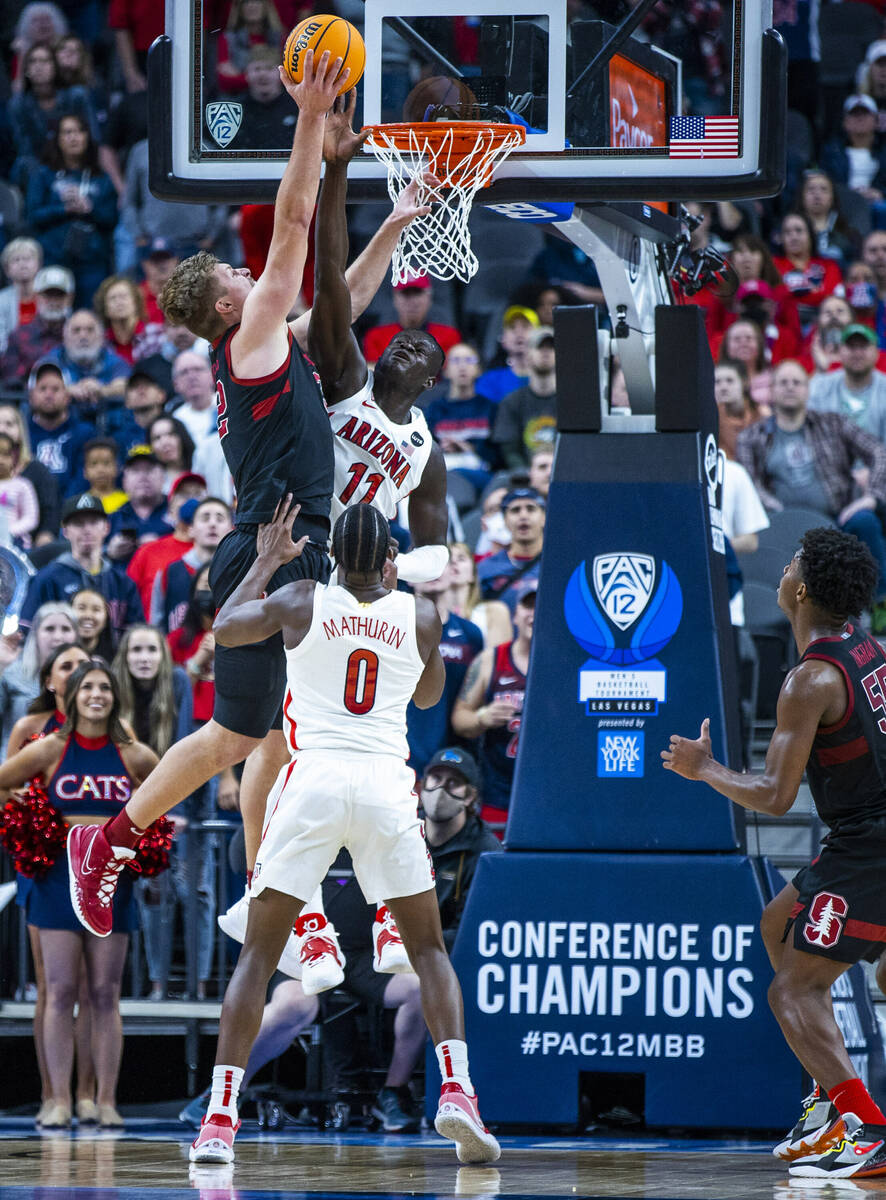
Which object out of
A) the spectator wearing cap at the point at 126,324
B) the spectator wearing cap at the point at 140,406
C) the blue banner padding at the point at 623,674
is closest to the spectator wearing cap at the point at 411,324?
the spectator wearing cap at the point at 140,406

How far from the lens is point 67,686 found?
9531 millimetres

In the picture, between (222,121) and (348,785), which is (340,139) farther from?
(348,785)

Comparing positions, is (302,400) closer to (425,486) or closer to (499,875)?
(425,486)

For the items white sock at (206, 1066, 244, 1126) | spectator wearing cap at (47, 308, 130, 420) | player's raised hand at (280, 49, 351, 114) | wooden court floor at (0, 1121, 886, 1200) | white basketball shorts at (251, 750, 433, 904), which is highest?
→ spectator wearing cap at (47, 308, 130, 420)

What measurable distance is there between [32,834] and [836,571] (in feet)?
14.4

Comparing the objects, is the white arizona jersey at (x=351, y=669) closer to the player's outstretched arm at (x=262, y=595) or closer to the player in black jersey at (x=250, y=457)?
the player's outstretched arm at (x=262, y=595)

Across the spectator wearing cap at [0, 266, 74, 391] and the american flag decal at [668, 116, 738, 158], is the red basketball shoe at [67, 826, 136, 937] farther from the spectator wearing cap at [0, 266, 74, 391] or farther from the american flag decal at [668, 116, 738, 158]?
the spectator wearing cap at [0, 266, 74, 391]

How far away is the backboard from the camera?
7527 mm

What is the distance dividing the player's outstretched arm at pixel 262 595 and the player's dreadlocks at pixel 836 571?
1.85 metres

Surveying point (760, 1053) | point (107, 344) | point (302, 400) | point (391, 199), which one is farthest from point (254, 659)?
point (107, 344)

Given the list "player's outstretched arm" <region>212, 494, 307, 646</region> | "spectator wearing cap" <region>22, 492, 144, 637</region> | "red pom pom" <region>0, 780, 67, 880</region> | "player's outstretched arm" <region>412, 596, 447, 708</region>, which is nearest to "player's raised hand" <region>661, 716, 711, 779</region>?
"player's outstretched arm" <region>412, 596, 447, 708</region>

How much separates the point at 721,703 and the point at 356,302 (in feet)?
7.84

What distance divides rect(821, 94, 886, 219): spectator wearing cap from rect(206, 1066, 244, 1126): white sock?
1148 centimetres

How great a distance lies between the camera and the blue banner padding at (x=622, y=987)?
787cm
